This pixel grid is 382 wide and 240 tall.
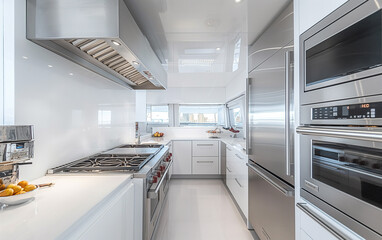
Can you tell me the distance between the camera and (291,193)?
124cm

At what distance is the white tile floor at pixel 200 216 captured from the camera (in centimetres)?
202

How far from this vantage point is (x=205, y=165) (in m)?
3.92

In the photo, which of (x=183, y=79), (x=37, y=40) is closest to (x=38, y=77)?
(x=37, y=40)

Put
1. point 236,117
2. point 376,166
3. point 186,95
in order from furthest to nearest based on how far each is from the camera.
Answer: point 186,95 → point 236,117 → point 376,166

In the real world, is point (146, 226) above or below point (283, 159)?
below

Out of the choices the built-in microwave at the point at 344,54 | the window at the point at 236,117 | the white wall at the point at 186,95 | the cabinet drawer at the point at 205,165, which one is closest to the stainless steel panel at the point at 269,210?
the built-in microwave at the point at 344,54

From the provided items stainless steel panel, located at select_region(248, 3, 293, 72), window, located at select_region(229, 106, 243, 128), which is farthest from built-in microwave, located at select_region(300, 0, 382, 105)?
window, located at select_region(229, 106, 243, 128)

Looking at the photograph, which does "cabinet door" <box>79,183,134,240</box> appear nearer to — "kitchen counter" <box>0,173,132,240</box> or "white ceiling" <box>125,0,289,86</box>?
"kitchen counter" <box>0,173,132,240</box>

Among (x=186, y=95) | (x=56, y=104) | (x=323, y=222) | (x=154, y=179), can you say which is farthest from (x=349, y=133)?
(x=186, y=95)

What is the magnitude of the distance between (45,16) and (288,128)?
1728 mm

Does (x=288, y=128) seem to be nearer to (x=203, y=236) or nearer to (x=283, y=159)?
(x=283, y=159)

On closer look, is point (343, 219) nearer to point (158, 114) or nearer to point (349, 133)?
point (349, 133)

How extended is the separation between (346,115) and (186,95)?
420 cm

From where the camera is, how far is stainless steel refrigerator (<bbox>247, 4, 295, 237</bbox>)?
1.27 meters
